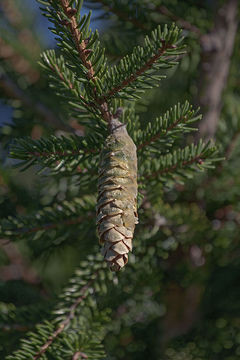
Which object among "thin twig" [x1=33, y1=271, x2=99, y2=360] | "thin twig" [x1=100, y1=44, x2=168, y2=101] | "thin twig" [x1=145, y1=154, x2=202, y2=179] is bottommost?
"thin twig" [x1=33, y1=271, x2=99, y2=360]

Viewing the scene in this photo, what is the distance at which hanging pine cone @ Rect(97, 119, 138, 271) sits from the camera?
0.50 metres

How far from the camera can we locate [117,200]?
0.50 meters

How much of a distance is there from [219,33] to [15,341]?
82 cm

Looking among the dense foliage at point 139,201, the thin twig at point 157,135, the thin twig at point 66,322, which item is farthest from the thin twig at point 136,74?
the thin twig at point 66,322

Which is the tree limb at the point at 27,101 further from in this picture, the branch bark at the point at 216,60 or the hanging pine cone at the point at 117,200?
the hanging pine cone at the point at 117,200

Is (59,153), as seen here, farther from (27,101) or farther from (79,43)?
(27,101)

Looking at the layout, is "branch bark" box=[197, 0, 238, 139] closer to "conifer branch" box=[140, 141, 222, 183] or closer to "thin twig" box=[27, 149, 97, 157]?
"conifer branch" box=[140, 141, 222, 183]

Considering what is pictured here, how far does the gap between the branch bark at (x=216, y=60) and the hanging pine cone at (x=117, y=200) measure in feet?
1.62

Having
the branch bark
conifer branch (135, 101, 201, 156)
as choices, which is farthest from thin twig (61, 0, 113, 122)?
the branch bark

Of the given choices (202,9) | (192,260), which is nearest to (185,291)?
(192,260)

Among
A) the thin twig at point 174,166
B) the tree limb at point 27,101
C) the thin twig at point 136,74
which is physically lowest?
the thin twig at point 174,166

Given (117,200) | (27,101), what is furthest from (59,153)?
(27,101)

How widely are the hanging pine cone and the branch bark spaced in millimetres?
493

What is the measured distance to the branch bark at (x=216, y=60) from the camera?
38.6 inches
